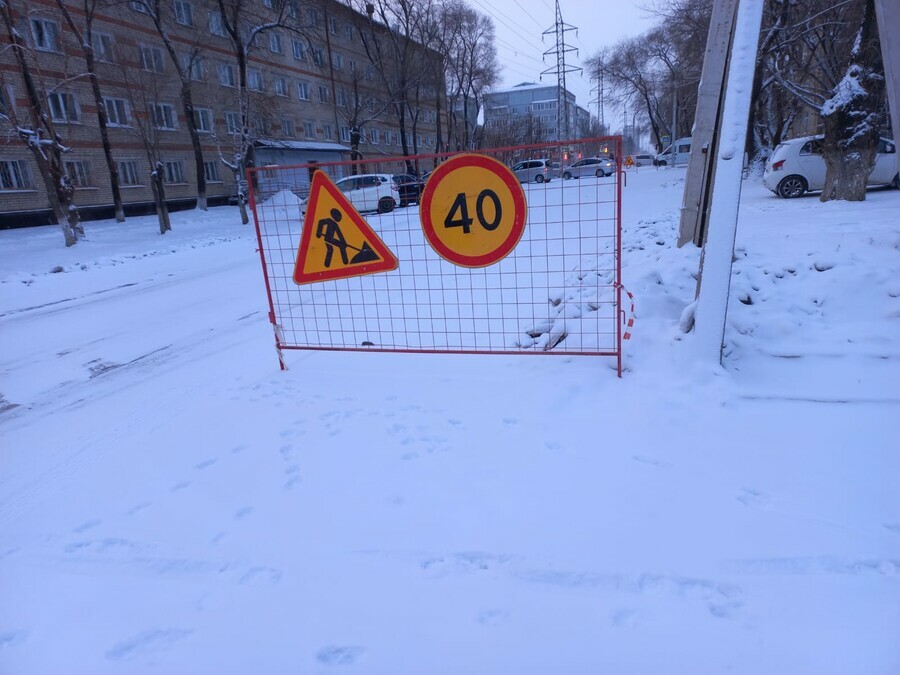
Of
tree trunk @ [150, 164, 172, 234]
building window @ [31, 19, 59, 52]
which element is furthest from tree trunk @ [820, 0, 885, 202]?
building window @ [31, 19, 59, 52]

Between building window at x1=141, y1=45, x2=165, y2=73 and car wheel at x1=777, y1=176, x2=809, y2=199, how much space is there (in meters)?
24.0

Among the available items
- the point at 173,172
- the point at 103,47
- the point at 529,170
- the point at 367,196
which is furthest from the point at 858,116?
the point at 173,172

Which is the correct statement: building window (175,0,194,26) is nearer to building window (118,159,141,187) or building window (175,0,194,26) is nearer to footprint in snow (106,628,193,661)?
building window (118,159,141,187)

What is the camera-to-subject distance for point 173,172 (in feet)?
91.2

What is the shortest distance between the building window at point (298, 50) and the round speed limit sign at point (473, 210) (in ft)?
128

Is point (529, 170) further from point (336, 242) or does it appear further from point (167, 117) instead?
point (167, 117)

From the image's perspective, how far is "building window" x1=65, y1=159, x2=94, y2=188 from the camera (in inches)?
891

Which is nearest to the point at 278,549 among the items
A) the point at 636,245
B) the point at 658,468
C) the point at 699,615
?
the point at 699,615

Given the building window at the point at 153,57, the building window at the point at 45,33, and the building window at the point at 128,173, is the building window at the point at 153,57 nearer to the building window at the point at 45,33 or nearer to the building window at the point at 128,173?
the building window at the point at 45,33

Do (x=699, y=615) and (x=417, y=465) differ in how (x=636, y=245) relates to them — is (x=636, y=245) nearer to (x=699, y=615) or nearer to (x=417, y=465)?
(x=417, y=465)

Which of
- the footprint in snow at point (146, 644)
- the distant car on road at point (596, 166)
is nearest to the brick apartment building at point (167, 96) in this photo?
the distant car on road at point (596, 166)

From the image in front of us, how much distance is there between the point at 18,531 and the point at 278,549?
5.22 ft

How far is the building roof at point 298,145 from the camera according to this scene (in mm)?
25609

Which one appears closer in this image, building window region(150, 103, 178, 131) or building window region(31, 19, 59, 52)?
building window region(31, 19, 59, 52)
